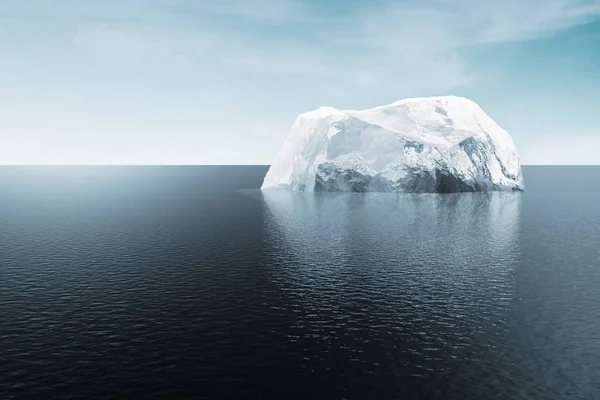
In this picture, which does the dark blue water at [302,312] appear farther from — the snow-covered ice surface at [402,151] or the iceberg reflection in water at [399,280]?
the snow-covered ice surface at [402,151]

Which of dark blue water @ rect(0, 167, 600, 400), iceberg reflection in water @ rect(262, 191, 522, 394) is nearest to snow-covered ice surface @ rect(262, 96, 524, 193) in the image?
iceberg reflection in water @ rect(262, 191, 522, 394)

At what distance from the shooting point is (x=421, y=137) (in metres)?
161

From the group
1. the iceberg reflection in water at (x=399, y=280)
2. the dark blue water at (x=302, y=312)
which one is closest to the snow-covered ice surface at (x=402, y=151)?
the iceberg reflection in water at (x=399, y=280)

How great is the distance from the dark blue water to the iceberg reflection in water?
26 cm

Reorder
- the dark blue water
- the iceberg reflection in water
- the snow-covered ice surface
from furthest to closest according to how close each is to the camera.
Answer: the snow-covered ice surface < the iceberg reflection in water < the dark blue water

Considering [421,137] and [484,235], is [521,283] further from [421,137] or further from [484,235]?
[421,137]

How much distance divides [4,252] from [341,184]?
112036 mm

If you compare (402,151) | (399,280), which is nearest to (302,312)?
(399,280)

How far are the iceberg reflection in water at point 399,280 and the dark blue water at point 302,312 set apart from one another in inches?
10.2

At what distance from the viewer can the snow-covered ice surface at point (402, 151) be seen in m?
158

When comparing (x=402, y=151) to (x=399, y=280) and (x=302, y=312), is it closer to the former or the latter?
(x=399, y=280)

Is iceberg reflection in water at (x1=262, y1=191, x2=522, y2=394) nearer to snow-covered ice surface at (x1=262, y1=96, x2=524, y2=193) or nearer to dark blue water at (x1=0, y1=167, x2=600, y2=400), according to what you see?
dark blue water at (x1=0, y1=167, x2=600, y2=400)

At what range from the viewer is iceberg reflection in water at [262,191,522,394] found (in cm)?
4084

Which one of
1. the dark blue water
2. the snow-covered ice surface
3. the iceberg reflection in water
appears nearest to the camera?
the dark blue water
